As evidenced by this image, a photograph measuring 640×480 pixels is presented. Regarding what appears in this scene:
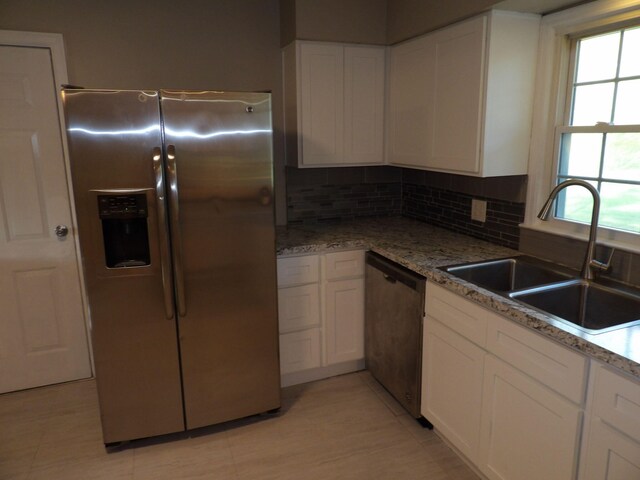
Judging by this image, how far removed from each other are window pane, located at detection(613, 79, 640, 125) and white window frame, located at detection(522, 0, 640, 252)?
0.85ft

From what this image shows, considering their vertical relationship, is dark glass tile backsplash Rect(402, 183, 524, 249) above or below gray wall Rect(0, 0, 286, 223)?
below

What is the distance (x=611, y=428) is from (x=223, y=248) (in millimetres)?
1601

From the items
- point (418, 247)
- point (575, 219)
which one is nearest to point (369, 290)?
point (418, 247)

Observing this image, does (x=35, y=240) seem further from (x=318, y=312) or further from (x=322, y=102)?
(x=322, y=102)

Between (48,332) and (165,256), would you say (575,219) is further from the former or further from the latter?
(48,332)

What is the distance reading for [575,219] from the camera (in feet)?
7.13

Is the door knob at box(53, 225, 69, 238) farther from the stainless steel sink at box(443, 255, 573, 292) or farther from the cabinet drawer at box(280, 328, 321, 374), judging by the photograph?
the stainless steel sink at box(443, 255, 573, 292)

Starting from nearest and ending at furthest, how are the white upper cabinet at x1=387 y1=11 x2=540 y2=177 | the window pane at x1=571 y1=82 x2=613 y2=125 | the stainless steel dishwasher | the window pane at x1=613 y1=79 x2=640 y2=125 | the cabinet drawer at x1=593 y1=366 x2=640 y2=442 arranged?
the cabinet drawer at x1=593 y1=366 x2=640 y2=442 → the window pane at x1=613 y1=79 x2=640 y2=125 → the window pane at x1=571 y1=82 x2=613 y2=125 → the white upper cabinet at x1=387 y1=11 x2=540 y2=177 → the stainless steel dishwasher

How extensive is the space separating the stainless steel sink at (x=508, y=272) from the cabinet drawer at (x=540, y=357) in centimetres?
41

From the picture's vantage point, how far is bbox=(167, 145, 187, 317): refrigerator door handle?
6.40ft

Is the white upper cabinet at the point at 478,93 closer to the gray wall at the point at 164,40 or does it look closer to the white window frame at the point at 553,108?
the white window frame at the point at 553,108

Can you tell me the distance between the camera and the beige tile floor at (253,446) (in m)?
2.07

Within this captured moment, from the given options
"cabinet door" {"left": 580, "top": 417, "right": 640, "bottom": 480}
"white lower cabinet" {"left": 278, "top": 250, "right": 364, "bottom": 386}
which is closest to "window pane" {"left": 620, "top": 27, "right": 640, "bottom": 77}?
"cabinet door" {"left": 580, "top": 417, "right": 640, "bottom": 480}

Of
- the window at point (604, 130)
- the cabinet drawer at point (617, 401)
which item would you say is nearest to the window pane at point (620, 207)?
the window at point (604, 130)
